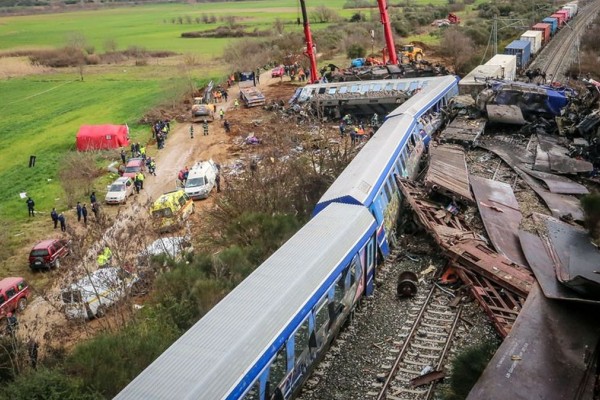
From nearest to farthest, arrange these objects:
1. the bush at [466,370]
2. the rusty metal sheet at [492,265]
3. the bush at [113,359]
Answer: the bush at [466,370] < the bush at [113,359] < the rusty metal sheet at [492,265]

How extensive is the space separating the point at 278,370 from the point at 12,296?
13574 millimetres

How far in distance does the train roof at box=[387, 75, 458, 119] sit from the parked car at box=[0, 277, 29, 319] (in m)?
16.2

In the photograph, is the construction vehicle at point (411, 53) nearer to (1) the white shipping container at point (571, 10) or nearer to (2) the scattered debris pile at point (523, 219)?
(1) the white shipping container at point (571, 10)

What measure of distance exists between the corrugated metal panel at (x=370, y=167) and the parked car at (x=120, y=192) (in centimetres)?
1383

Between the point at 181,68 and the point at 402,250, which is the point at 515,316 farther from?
the point at 181,68

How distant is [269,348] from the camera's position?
31.8ft

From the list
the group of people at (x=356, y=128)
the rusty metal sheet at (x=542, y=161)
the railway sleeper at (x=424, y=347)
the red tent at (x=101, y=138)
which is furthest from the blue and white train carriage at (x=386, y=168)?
the red tent at (x=101, y=138)

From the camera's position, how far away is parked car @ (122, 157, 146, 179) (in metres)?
32.5

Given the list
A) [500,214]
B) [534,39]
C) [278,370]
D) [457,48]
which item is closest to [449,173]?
[500,214]

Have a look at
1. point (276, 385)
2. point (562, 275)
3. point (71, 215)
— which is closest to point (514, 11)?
point (71, 215)

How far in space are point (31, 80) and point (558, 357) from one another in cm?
7395

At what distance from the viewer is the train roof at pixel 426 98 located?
85.6 feet

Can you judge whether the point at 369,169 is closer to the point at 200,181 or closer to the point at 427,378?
the point at 427,378

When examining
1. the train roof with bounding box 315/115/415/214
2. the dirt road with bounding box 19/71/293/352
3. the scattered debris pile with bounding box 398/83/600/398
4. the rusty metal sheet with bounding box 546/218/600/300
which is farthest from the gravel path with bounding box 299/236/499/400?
the dirt road with bounding box 19/71/293/352
